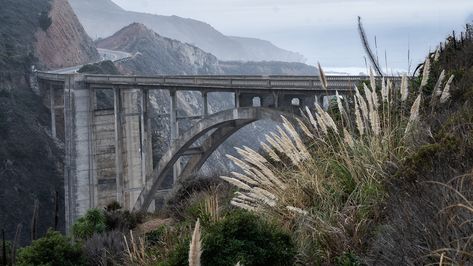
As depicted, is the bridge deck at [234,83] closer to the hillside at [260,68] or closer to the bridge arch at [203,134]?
the bridge arch at [203,134]

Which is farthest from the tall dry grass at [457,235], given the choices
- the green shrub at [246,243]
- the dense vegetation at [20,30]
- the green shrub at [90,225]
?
the dense vegetation at [20,30]

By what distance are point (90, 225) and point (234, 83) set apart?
11.8 meters

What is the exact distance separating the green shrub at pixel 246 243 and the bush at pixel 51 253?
4.76 m

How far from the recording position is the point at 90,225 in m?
13.3

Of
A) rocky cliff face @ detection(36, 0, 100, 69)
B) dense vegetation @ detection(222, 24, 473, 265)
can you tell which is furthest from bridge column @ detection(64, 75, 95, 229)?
dense vegetation @ detection(222, 24, 473, 265)

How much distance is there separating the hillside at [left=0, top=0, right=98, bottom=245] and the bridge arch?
16700 mm

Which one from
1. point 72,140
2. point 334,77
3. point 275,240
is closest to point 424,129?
point 275,240

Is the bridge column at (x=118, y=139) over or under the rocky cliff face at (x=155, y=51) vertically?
under

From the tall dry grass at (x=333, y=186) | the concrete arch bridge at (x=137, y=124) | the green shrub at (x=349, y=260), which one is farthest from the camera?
the concrete arch bridge at (x=137, y=124)

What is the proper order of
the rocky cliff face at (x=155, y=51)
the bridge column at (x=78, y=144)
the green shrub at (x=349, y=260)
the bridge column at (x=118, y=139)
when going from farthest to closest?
the rocky cliff face at (x=155, y=51)
the bridge column at (x=78, y=144)
the bridge column at (x=118, y=139)
the green shrub at (x=349, y=260)

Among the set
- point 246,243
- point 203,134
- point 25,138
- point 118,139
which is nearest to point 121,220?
point 246,243

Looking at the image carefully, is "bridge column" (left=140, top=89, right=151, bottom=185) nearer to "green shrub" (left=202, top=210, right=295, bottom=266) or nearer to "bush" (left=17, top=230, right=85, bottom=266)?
"bush" (left=17, top=230, right=85, bottom=266)

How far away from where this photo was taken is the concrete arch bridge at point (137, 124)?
880 inches

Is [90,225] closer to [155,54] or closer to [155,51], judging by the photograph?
[155,54]
